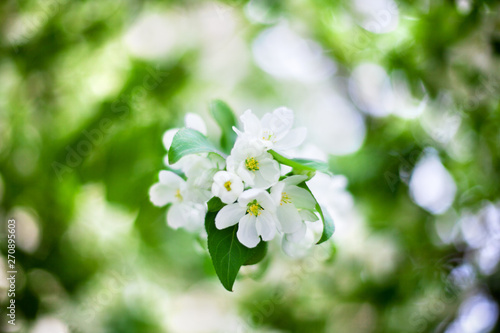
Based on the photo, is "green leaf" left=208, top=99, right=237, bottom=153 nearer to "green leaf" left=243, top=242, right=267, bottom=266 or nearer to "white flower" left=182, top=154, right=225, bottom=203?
"white flower" left=182, top=154, right=225, bottom=203

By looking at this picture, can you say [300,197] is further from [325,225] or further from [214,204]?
[214,204]

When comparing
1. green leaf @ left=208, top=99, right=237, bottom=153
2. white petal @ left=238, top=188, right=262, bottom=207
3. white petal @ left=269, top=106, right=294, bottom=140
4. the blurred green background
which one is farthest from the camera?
the blurred green background

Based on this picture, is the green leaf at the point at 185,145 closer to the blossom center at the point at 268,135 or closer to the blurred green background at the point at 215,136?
the blossom center at the point at 268,135

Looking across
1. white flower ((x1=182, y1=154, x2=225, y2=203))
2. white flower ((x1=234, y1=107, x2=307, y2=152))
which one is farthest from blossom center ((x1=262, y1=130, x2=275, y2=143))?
white flower ((x1=182, y1=154, x2=225, y2=203))

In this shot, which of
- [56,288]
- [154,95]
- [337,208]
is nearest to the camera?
[337,208]

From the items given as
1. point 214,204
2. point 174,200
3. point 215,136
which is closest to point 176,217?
point 174,200

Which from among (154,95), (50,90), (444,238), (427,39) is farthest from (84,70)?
(444,238)

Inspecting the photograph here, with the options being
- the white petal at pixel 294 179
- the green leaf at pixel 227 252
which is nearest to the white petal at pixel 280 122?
the white petal at pixel 294 179

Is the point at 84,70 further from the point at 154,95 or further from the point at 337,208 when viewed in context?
the point at 337,208
